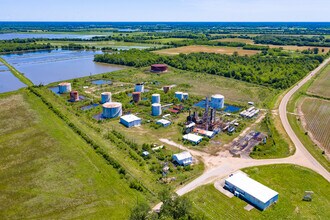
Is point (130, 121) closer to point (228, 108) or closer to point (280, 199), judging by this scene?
point (228, 108)

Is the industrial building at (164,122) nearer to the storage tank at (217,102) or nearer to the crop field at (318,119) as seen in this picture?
the storage tank at (217,102)

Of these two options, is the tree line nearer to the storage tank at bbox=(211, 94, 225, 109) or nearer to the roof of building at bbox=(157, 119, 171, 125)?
the storage tank at bbox=(211, 94, 225, 109)

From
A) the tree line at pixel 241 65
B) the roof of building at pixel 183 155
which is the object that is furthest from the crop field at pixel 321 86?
the roof of building at pixel 183 155

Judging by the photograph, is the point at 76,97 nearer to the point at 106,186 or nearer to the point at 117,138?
the point at 117,138

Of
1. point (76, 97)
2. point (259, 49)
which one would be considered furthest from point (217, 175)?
point (259, 49)

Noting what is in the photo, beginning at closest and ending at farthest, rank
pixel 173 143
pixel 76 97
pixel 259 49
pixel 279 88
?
pixel 173 143 → pixel 76 97 → pixel 279 88 → pixel 259 49

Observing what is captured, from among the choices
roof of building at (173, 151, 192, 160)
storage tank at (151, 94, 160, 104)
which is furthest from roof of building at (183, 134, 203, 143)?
storage tank at (151, 94, 160, 104)
